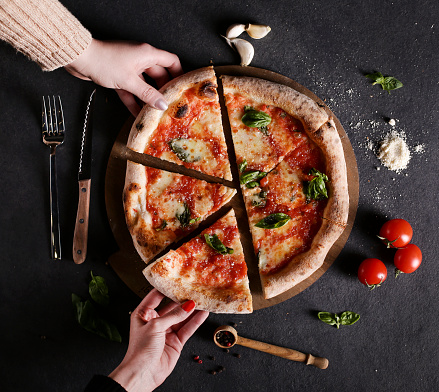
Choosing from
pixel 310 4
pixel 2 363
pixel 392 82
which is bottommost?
pixel 2 363

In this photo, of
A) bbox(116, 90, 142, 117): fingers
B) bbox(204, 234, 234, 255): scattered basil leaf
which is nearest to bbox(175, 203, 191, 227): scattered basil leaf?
bbox(204, 234, 234, 255): scattered basil leaf

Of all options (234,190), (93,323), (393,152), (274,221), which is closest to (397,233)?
(393,152)

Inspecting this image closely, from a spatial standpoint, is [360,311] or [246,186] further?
[360,311]

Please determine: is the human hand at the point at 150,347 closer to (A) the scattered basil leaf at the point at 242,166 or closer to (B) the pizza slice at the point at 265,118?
(A) the scattered basil leaf at the point at 242,166

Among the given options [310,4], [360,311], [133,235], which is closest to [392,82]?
[310,4]

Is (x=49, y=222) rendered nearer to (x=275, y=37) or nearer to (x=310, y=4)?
(x=275, y=37)

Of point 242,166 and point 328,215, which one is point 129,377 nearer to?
point 242,166

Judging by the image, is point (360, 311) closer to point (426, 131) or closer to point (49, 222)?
point (426, 131)

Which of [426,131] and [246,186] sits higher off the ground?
[426,131]
